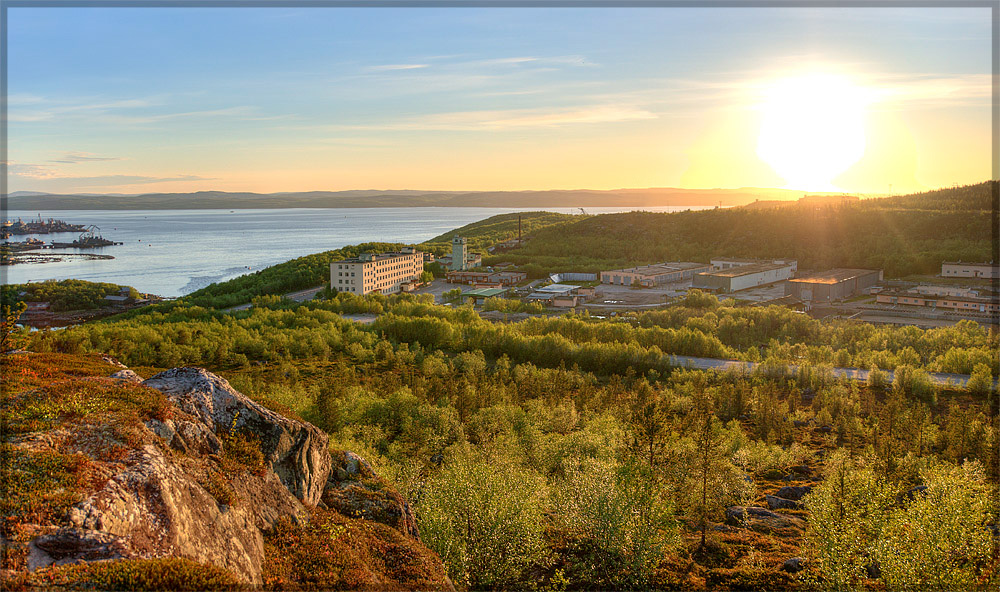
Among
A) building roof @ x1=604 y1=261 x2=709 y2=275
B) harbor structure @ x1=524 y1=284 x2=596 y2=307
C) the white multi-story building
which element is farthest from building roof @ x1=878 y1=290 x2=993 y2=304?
the white multi-story building

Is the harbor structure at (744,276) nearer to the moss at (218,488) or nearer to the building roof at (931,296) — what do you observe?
the building roof at (931,296)

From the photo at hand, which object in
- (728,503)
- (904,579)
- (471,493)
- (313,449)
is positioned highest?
(313,449)

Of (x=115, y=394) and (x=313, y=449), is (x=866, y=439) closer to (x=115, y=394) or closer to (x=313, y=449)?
(x=313, y=449)

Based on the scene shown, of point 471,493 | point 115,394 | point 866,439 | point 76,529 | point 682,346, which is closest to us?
point 76,529

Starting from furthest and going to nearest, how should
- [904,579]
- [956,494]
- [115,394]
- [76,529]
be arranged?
A: [956,494], [904,579], [115,394], [76,529]

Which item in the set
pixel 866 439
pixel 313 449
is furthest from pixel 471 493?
pixel 866 439

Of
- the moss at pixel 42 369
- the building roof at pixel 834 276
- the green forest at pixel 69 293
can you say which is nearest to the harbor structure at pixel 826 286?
the building roof at pixel 834 276

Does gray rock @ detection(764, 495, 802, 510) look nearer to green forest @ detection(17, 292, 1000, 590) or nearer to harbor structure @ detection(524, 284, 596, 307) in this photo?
green forest @ detection(17, 292, 1000, 590)
